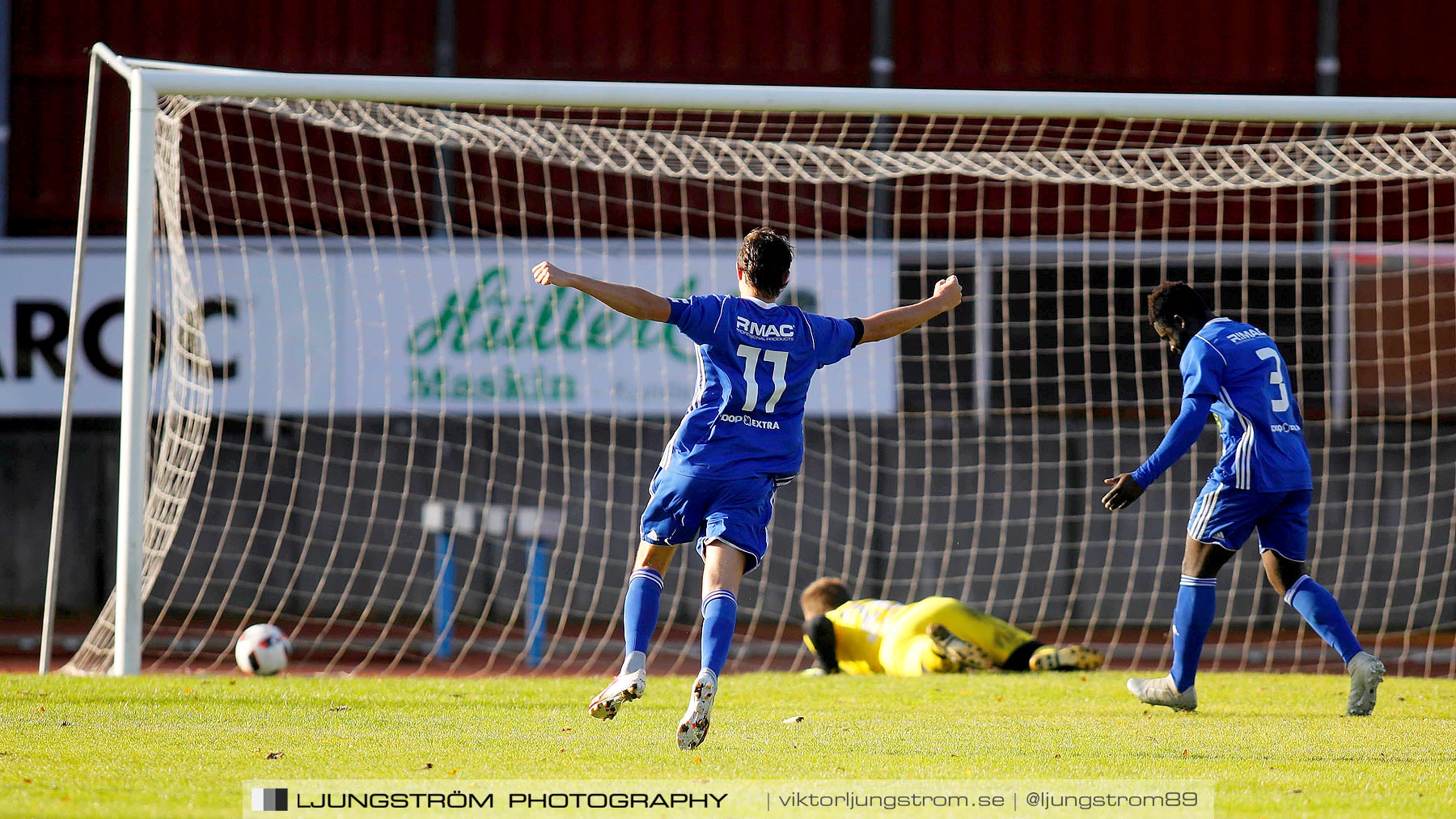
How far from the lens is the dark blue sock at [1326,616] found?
4.95 meters

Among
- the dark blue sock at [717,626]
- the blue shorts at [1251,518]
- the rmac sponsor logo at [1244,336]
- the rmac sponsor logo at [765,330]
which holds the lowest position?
the dark blue sock at [717,626]

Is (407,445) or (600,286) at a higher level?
(600,286)

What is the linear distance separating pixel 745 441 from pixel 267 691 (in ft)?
8.50

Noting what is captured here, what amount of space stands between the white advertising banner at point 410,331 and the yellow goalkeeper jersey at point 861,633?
2.99 metres

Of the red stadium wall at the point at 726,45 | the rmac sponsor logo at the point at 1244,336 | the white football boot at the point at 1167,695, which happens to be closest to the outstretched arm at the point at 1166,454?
the rmac sponsor logo at the point at 1244,336

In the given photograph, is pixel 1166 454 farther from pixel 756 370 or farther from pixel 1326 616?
pixel 756 370

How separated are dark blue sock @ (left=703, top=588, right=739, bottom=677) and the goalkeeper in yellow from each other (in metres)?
3.06

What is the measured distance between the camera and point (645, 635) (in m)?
3.99

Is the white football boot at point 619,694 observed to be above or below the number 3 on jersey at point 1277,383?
below

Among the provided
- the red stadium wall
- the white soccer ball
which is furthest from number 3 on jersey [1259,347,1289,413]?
the red stadium wall

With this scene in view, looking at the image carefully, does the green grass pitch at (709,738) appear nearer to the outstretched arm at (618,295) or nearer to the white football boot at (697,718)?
the white football boot at (697,718)

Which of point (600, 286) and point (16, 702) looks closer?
point (600, 286)

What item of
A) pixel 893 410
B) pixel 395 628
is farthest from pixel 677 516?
pixel 395 628

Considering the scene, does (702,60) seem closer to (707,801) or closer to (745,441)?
(745,441)
